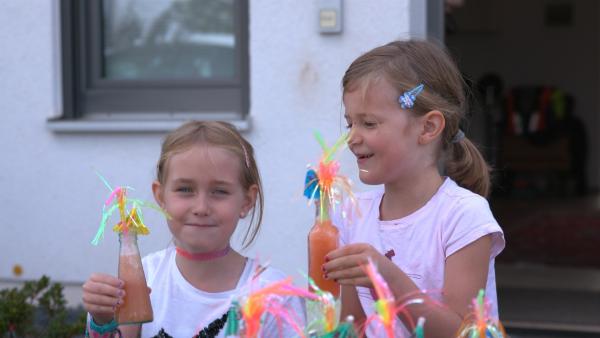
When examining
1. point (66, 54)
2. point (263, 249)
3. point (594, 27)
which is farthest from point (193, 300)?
point (594, 27)

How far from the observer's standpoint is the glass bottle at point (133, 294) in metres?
1.94

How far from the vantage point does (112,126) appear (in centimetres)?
544

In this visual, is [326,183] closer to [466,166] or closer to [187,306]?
[187,306]

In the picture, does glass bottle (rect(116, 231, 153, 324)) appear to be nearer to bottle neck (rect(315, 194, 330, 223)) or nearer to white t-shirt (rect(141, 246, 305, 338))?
white t-shirt (rect(141, 246, 305, 338))

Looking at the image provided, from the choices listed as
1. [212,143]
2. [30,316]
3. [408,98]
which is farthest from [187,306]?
[30,316]

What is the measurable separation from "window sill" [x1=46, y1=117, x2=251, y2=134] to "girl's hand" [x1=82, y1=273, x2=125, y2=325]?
3.42 meters

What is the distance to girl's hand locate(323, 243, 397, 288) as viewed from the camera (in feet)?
5.88

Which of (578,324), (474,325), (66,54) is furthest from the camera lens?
(66,54)

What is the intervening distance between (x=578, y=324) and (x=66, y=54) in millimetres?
3358

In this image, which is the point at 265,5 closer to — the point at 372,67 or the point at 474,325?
the point at 372,67

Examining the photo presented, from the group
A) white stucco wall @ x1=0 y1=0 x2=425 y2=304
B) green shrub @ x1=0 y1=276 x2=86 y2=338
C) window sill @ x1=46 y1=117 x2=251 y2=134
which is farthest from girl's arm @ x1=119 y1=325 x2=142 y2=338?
window sill @ x1=46 y1=117 x2=251 y2=134

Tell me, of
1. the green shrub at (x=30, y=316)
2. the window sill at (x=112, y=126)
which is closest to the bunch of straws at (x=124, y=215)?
the green shrub at (x=30, y=316)

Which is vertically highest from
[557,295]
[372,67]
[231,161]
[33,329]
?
[372,67]

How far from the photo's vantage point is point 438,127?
224cm
